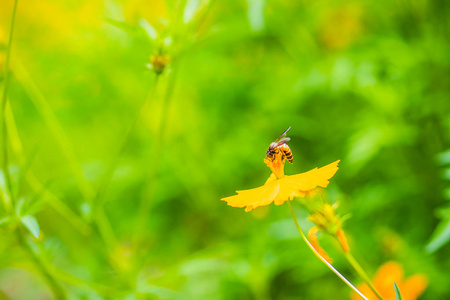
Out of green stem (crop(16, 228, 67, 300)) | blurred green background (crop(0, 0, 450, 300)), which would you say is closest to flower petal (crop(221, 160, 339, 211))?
blurred green background (crop(0, 0, 450, 300))

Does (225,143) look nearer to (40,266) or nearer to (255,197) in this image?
(40,266)

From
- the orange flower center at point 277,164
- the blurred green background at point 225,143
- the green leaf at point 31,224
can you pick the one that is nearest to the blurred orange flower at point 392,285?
the blurred green background at point 225,143

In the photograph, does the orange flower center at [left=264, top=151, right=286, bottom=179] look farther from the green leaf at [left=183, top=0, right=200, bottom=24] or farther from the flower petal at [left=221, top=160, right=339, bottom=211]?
the green leaf at [left=183, top=0, right=200, bottom=24]

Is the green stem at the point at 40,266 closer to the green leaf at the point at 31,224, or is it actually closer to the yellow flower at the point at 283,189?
the green leaf at the point at 31,224

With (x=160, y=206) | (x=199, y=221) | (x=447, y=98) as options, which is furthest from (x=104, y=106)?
(x=447, y=98)

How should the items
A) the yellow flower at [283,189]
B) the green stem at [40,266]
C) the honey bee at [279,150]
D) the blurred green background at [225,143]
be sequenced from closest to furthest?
the yellow flower at [283,189], the honey bee at [279,150], the green stem at [40,266], the blurred green background at [225,143]

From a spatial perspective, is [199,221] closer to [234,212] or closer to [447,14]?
[234,212]
